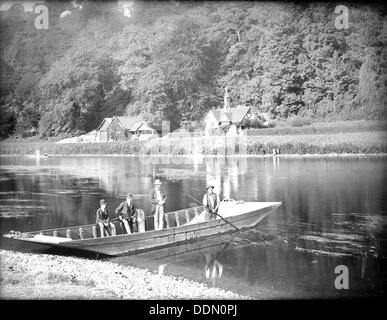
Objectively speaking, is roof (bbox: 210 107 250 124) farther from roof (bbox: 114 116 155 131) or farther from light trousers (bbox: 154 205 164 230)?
light trousers (bbox: 154 205 164 230)

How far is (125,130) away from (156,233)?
29.3 m

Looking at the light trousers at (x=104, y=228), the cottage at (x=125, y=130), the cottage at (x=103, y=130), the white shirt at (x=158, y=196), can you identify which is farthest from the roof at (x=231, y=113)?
the light trousers at (x=104, y=228)

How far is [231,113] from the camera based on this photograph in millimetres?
42469

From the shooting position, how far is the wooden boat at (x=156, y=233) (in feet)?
28.9

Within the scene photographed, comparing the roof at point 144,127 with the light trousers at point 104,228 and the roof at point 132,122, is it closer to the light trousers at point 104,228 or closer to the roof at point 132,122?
the roof at point 132,122

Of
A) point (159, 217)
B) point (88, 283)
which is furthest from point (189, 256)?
point (88, 283)

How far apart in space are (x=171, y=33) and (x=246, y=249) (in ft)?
106

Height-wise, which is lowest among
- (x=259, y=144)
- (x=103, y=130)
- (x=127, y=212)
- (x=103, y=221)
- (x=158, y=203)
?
(x=103, y=221)

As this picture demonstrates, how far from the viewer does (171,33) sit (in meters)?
38.9

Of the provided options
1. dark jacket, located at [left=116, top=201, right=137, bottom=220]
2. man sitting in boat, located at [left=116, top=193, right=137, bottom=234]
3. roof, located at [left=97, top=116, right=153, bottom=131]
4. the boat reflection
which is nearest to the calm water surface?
the boat reflection

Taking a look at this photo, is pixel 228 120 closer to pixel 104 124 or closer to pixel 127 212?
pixel 104 124

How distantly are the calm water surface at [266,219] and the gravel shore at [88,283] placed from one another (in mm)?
547
